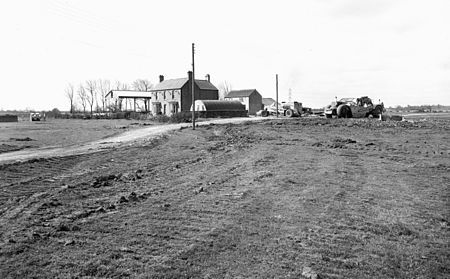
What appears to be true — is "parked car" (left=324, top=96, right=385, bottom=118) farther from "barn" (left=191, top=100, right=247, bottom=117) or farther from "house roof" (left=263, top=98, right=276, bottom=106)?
"house roof" (left=263, top=98, right=276, bottom=106)

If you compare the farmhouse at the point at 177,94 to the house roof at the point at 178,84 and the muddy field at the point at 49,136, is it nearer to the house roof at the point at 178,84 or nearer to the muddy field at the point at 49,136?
the house roof at the point at 178,84

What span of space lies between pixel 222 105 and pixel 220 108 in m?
0.90

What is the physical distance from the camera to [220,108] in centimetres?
5919

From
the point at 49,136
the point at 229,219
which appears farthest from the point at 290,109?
the point at 229,219

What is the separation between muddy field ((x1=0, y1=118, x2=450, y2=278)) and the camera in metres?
4.81

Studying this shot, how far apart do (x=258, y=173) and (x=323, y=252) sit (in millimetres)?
5967

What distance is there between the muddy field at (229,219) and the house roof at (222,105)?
45.1m

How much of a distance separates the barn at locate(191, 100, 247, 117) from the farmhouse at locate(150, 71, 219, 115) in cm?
1183

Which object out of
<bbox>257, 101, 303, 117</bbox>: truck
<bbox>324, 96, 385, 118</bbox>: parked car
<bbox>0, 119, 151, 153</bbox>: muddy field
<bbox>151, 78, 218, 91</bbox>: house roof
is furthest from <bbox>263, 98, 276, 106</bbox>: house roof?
<bbox>0, 119, 151, 153</bbox>: muddy field

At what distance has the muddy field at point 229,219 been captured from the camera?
189 inches

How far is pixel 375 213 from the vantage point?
7039mm

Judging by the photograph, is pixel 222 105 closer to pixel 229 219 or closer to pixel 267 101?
pixel 229 219

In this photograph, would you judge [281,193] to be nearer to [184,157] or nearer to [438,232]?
[438,232]

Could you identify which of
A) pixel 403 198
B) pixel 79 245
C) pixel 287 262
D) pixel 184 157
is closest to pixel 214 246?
pixel 287 262
